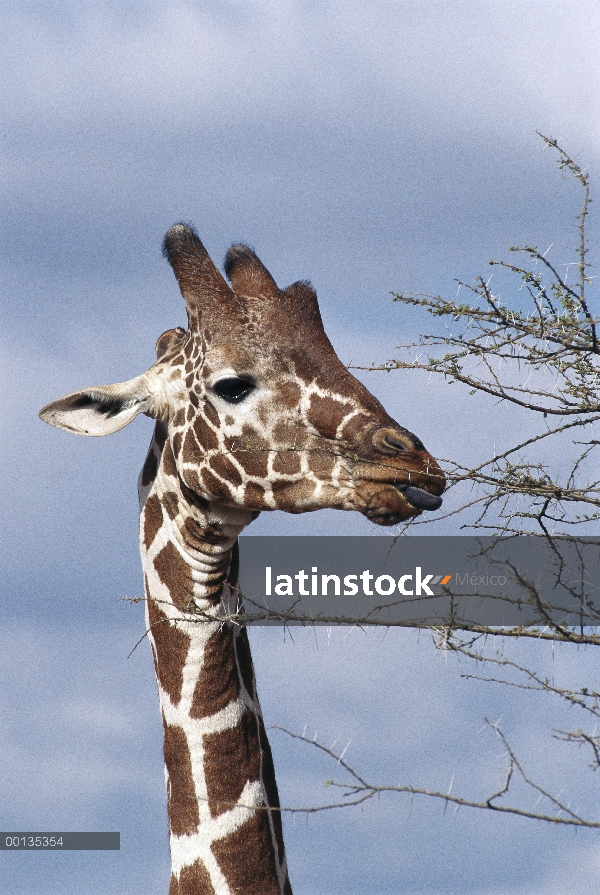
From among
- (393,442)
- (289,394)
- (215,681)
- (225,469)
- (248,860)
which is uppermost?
(289,394)

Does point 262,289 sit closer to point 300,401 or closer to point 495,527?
point 300,401

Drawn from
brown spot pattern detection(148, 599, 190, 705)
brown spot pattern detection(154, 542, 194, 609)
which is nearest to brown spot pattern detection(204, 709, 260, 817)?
brown spot pattern detection(148, 599, 190, 705)

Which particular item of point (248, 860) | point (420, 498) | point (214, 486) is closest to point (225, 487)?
point (214, 486)

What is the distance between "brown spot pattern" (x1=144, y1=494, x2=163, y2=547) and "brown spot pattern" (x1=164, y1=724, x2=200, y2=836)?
1235 mm

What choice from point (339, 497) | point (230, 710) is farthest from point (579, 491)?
point (230, 710)

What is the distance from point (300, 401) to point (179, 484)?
101 centimetres

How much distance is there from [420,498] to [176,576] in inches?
70.5

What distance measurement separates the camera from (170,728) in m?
7.27

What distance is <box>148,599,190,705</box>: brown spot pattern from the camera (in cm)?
728

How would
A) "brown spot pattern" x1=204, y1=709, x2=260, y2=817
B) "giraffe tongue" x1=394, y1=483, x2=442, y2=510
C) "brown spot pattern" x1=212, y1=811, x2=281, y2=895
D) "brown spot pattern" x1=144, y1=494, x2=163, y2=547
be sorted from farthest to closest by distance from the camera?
1. "brown spot pattern" x1=144, y1=494, x2=163, y2=547
2. "brown spot pattern" x1=204, y1=709, x2=260, y2=817
3. "brown spot pattern" x1=212, y1=811, x2=281, y2=895
4. "giraffe tongue" x1=394, y1=483, x2=442, y2=510

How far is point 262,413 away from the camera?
23.4ft

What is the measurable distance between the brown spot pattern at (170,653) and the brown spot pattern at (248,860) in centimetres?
91

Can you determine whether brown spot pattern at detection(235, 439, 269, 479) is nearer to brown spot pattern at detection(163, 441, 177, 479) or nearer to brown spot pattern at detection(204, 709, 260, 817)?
brown spot pattern at detection(163, 441, 177, 479)

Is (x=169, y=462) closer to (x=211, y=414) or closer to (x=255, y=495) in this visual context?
(x=211, y=414)
